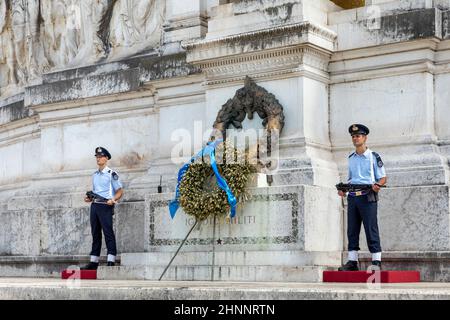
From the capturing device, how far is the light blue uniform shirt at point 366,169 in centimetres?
1485

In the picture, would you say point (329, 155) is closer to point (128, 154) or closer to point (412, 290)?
point (128, 154)

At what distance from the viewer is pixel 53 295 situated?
12.3 metres

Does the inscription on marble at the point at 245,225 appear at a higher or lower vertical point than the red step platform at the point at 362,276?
higher

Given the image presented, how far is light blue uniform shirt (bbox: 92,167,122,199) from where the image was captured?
17.5m

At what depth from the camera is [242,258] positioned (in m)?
15.5

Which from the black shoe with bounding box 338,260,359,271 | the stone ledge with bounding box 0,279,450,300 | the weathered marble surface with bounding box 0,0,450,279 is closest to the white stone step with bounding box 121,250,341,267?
the weathered marble surface with bounding box 0,0,450,279

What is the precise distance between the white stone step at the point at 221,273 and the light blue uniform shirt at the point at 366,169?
1.34m

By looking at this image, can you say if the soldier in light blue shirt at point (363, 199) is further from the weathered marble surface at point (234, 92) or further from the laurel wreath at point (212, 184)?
the laurel wreath at point (212, 184)

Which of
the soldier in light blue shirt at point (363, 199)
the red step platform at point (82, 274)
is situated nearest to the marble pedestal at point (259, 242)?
the red step platform at point (82, 274)

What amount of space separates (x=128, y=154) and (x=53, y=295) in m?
7.70

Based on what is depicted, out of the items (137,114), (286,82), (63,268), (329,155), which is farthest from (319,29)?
(63,268)

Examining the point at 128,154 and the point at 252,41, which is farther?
the point at 128,154

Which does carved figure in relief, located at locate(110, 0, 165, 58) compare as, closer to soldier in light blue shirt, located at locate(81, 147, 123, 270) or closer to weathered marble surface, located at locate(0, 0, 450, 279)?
weathered marble surface, located at locate(0, 0, 450, 279)
